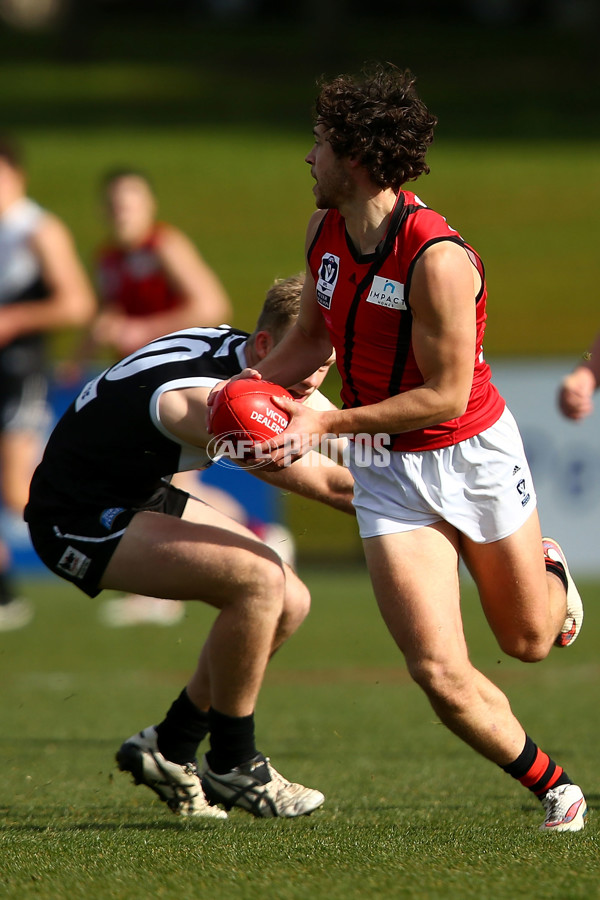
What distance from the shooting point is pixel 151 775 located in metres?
4.54

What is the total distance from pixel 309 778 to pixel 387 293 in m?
2.12

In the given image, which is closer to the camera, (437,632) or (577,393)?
(437,632)

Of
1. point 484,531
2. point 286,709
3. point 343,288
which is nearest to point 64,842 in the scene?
point 484,531

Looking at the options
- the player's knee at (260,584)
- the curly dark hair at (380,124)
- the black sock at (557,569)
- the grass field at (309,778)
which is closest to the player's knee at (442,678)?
the grass field at (309,778)

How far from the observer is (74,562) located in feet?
14.3

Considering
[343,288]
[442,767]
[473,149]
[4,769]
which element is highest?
[473,149]

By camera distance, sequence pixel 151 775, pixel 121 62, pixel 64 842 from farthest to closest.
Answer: pixel 121 62 < pixel 151 775 < pixel 64 842

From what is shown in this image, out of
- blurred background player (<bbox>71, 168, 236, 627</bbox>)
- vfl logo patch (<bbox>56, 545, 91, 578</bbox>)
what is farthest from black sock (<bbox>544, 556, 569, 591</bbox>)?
blurred background player (<bbox>71, 168, 236, 627</bbox>)

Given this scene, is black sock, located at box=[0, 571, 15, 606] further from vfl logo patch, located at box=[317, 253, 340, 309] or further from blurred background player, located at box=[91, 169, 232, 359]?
vfl logo patch, located at box=[317, 253, 340, 309]

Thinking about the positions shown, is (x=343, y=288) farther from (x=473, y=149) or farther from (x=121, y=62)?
(x=121, y=62)

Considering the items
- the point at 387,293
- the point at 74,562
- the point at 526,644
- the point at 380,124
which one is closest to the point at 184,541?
the point at 74,562

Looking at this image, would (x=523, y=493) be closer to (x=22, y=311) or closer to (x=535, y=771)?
(x=535, y=771)

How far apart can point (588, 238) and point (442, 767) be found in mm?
23622

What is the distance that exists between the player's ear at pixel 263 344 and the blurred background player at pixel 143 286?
14.5 feet
